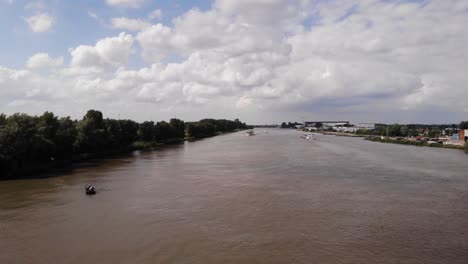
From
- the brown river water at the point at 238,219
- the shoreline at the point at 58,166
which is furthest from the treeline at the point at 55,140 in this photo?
the brown river water at the point at 238,219

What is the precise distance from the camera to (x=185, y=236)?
32.6 ft

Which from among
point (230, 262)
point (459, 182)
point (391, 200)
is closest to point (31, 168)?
point (230, 262)

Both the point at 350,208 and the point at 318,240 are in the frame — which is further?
the point at 350,208

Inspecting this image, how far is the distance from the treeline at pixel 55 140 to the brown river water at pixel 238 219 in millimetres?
2523

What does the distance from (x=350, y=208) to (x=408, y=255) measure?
164 inches

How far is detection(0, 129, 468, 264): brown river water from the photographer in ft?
29.0

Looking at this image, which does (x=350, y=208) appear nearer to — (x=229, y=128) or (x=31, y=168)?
(x=31, y=168)

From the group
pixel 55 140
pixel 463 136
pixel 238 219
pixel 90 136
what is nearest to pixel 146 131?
pixel 90 136

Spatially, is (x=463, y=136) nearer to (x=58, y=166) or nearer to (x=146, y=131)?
(x=146, y=131)

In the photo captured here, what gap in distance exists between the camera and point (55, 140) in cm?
2628

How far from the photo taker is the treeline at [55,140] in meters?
20.3

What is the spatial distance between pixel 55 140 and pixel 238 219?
1999 cm

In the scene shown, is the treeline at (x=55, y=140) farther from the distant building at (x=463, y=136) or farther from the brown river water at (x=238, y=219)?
the distant building at (x=463, y=136)

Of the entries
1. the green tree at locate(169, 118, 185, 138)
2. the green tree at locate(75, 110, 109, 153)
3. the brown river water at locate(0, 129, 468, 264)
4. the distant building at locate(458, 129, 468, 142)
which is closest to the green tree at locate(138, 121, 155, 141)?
the green tree at locate(169, 118, 185, 138)
